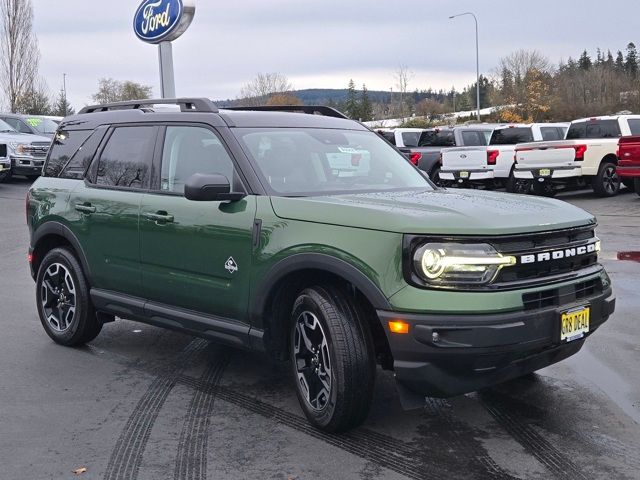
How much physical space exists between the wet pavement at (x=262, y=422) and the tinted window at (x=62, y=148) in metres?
1.48

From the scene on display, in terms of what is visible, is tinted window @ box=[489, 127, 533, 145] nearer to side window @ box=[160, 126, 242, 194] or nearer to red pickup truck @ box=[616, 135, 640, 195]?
red pickup truck @ box=[616, 135, 640, 195]

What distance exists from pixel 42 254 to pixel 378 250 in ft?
12.4

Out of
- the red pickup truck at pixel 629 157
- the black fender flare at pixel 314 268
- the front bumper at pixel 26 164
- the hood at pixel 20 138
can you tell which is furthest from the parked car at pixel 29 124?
the black fender flare at pixel 314 268

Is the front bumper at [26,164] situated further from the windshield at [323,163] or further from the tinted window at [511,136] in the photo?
the windshield at [323,163]

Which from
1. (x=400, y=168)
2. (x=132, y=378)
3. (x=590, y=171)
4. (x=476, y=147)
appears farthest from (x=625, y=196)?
(x=132, y=378)

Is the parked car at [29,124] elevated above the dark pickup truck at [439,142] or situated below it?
above

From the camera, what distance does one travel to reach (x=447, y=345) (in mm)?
3676

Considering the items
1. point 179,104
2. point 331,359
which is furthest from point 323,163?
point 331,359

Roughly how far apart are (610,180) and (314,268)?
52.4 ft

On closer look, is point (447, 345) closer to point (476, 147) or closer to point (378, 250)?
point (378, 250)

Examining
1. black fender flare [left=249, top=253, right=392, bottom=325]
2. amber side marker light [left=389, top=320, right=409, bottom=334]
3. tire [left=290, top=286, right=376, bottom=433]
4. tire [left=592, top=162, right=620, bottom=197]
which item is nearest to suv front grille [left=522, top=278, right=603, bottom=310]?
amber side marker light [left=389, top=320, right=409, bottom=334]

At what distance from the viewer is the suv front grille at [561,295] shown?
3.82 m

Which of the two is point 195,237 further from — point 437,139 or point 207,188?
point 437,139

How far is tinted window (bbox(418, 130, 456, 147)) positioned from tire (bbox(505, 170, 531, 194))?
2.34m
